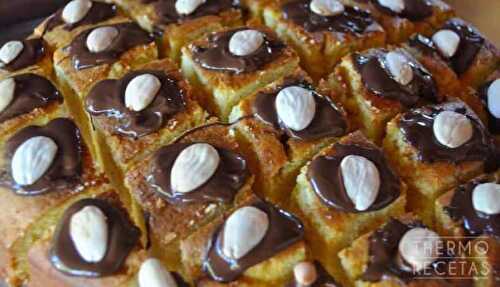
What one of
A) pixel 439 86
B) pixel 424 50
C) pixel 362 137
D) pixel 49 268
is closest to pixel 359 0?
pixel 424 50

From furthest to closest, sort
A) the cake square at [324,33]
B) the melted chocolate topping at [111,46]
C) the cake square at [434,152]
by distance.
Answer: the cake square at [324,33] < the melted chocolate topping at [111,46] < the cake square at [434,152]

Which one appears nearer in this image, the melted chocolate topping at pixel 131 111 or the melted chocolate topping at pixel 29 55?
the melted chocolate topping at pixel 131 111

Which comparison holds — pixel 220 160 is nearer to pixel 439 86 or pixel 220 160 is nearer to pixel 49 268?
pixel 49 268

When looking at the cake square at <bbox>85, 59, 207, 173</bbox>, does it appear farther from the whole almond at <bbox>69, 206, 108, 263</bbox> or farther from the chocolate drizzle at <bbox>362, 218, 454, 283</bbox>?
the chocolate drizzle at <bbox>362, 218, 454, 283</bbox>

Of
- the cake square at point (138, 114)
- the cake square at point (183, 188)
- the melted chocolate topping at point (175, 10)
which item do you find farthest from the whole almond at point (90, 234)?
the melted chocolate topping at point (175, 10)

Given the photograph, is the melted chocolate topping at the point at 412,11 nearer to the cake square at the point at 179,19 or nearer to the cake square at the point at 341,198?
the cake square at the point at 179,19

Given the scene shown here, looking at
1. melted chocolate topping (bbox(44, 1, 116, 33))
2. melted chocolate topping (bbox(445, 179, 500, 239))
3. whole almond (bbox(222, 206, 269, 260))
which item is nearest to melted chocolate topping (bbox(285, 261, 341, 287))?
whole almond (bbox(222, 206, 269, 260))

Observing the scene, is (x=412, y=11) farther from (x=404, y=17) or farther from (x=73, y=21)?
(x=73, y=21)
